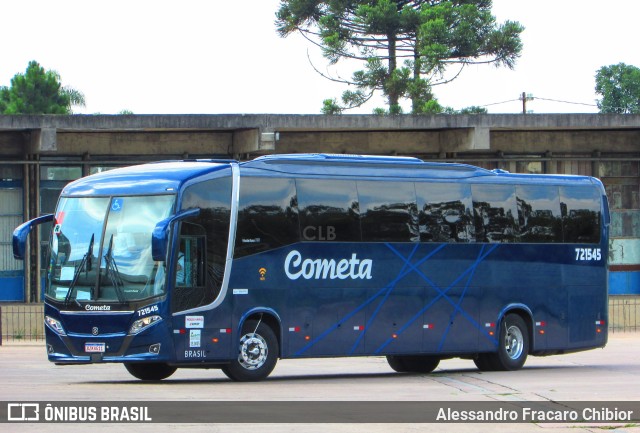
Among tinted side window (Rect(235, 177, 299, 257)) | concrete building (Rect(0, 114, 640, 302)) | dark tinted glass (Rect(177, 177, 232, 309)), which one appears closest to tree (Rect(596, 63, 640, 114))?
concrete building (Rect(0, 114, 640, 302))

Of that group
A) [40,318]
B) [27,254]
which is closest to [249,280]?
[40,318]

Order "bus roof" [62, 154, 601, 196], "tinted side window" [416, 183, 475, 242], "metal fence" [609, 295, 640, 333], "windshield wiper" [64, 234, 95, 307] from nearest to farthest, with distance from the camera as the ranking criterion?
"windshield wiper" [64, 234, 95, 307] → "bus roof" [62, 154, 601, 196] → "tinted side window" [416, 183, 475, 242] → "metal fence" [609, 295, 640, 333]

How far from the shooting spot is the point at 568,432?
42.8ft

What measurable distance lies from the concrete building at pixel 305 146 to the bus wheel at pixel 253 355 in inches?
633

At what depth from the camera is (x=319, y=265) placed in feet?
66.2

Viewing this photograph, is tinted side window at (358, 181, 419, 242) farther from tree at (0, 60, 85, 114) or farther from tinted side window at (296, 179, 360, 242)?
Result: tree at (0, 60, 85, 114)

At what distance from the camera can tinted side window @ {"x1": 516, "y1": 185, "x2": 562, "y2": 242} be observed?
22781 mm

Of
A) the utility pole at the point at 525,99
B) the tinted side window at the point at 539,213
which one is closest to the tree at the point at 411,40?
the utility pole at the point at 525,99

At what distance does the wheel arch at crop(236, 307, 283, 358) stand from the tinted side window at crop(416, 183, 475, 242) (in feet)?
10.3

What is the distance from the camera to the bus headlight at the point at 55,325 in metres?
18.8

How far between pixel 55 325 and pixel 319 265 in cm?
426

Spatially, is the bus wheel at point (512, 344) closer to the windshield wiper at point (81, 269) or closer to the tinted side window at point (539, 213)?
the tinted side window at point (539, 213)

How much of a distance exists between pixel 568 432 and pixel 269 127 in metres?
23.6

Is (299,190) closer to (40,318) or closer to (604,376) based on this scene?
(604,376)
